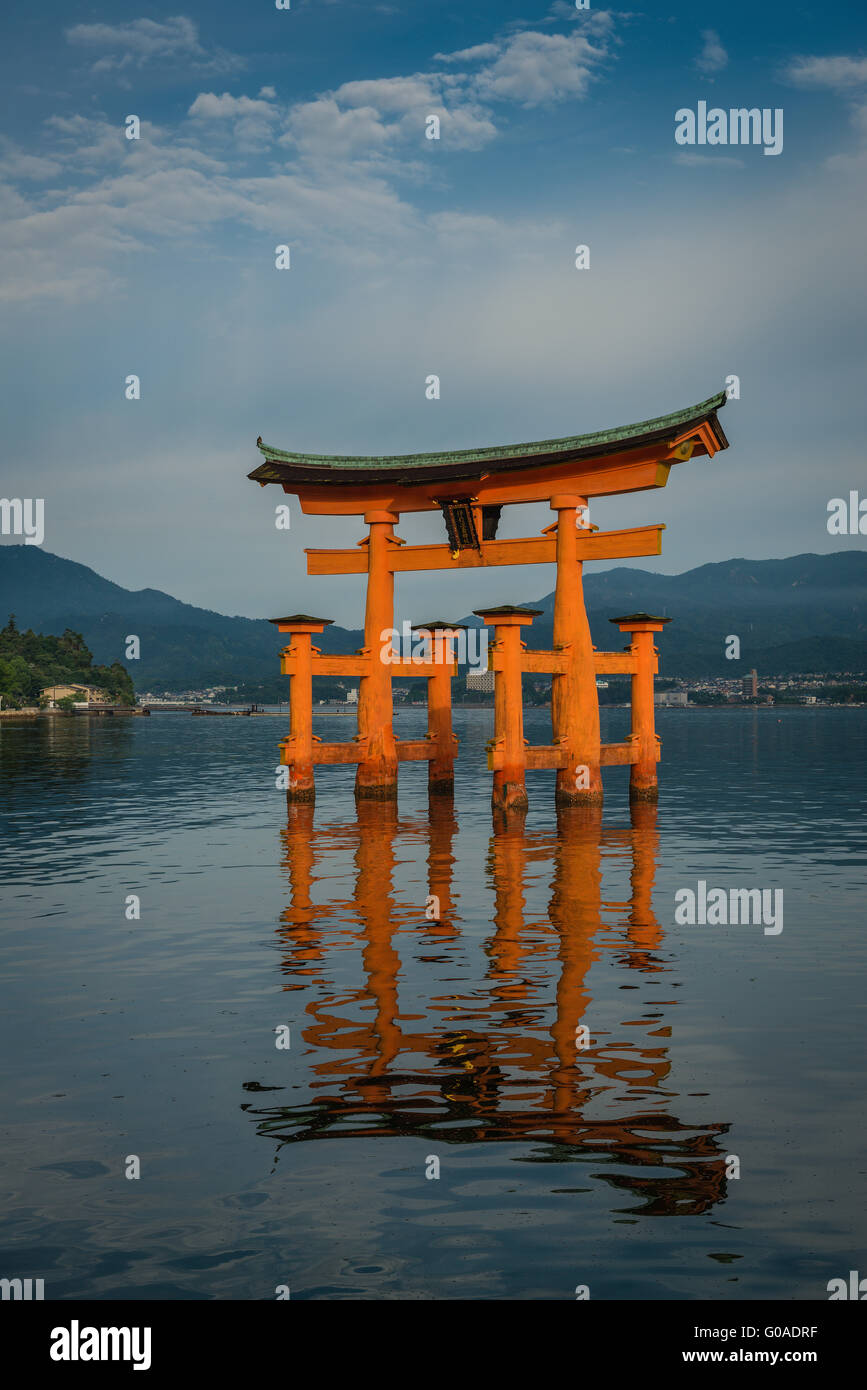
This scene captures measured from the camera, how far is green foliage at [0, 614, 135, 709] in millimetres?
158875

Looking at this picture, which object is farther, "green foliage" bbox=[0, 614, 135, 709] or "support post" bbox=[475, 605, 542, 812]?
"green foliage" bbox=[0, 614, 135, 709]

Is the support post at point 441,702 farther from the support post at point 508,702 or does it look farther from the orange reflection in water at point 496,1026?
the orange reflection in water at point 496,1026

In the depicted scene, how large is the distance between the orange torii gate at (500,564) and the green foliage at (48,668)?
411 feet

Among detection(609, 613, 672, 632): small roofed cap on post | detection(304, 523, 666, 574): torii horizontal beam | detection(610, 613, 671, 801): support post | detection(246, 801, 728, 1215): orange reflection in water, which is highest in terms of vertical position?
detection(304, 523, 666, 574): torii horizontal beam

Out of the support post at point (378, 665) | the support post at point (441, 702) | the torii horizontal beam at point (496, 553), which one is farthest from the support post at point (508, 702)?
the support post at point (441, 702)

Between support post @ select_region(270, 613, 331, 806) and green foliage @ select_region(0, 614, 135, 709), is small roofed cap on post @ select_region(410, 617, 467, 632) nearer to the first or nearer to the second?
support post @ select_region(270, 613, 331, 806)

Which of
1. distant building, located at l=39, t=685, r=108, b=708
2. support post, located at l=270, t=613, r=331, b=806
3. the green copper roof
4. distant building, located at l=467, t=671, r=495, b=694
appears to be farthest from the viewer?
distant building, located at l=39, t=685, r=108, b=708

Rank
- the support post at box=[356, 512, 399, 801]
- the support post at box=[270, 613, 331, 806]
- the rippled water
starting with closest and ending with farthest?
the rippled water < the support post at box=[270, 613, 331, 806] < the support post at box=[356, 512, 399, 801]

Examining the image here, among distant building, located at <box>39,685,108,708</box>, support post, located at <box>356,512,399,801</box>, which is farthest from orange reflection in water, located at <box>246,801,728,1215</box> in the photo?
distant building, located at <box>39,685,108,708</box>

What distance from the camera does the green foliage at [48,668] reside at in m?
159

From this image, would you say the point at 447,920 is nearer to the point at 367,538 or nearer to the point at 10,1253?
the point at 10,1253

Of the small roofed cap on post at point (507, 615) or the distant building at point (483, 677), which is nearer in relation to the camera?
the small roofed cap on post at point (507, 615)

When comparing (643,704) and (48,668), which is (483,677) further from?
(643,704)

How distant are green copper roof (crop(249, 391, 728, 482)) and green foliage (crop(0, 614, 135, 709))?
125473mm
